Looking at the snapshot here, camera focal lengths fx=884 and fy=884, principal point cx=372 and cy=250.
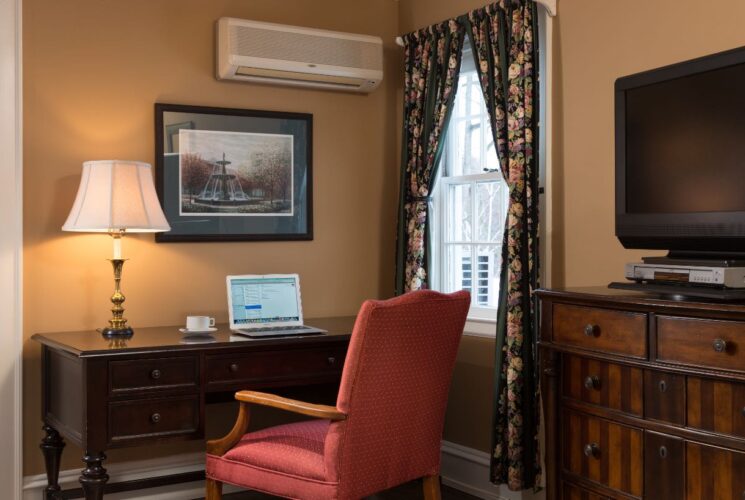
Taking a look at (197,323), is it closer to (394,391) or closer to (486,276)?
(394,391)

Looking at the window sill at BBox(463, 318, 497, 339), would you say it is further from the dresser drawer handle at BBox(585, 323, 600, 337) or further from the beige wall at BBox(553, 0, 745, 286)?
the dresser drawer handle at BBox(585, 323, 600, 337)

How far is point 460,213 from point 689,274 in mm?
1964

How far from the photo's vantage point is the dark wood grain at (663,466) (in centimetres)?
236

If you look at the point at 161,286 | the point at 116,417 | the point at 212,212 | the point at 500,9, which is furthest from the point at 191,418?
the point at 500,9

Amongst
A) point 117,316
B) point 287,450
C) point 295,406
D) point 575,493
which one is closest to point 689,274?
point 575,493

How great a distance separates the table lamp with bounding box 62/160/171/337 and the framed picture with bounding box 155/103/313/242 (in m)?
0.37

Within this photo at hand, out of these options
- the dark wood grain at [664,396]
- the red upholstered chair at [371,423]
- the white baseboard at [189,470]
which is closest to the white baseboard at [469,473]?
the white baseboard at [189,470]

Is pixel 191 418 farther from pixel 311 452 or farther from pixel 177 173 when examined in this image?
pixel 177 173

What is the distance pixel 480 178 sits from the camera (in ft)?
13.5

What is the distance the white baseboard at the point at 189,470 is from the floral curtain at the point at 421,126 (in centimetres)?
84

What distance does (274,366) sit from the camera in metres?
3.54

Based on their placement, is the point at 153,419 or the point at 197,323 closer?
the point at 153,419

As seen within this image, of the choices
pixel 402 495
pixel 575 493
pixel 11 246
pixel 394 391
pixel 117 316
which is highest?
pixel 11 246

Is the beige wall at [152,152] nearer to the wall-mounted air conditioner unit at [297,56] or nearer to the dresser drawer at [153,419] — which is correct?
the wall-mounted air conditioner unit at [297,56]
